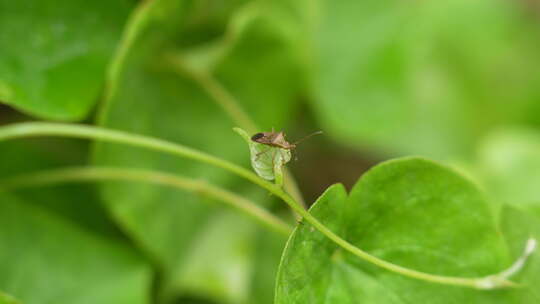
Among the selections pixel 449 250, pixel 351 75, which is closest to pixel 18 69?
pixel 449 250

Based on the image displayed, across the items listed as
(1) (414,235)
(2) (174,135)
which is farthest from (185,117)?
(1) (414,235)

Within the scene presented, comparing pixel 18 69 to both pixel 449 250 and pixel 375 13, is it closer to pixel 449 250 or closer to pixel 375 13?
pixel 449 250

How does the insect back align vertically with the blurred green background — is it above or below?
below

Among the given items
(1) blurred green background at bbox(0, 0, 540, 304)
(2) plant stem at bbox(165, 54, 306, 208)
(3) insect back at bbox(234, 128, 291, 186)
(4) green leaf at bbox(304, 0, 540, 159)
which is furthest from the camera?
(4) green leaf at bbox(304, 0, 540, 159)

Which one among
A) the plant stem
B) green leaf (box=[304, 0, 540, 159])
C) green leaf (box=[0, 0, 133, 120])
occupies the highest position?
green leaf (box=[304, 0, 540, 159])

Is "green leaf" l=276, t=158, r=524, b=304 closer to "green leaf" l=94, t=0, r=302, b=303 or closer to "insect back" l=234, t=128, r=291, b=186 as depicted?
"insect back" l=234, t=128, r=291, b=186

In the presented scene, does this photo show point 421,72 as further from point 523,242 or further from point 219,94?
point 523,242

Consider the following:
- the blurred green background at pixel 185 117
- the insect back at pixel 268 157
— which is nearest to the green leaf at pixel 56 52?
the blurred green background at pixel 185 117

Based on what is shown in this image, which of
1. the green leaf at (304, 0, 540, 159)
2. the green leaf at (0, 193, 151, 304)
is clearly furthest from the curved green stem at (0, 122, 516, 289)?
the green leaf at (304, 0, 540, 159)
